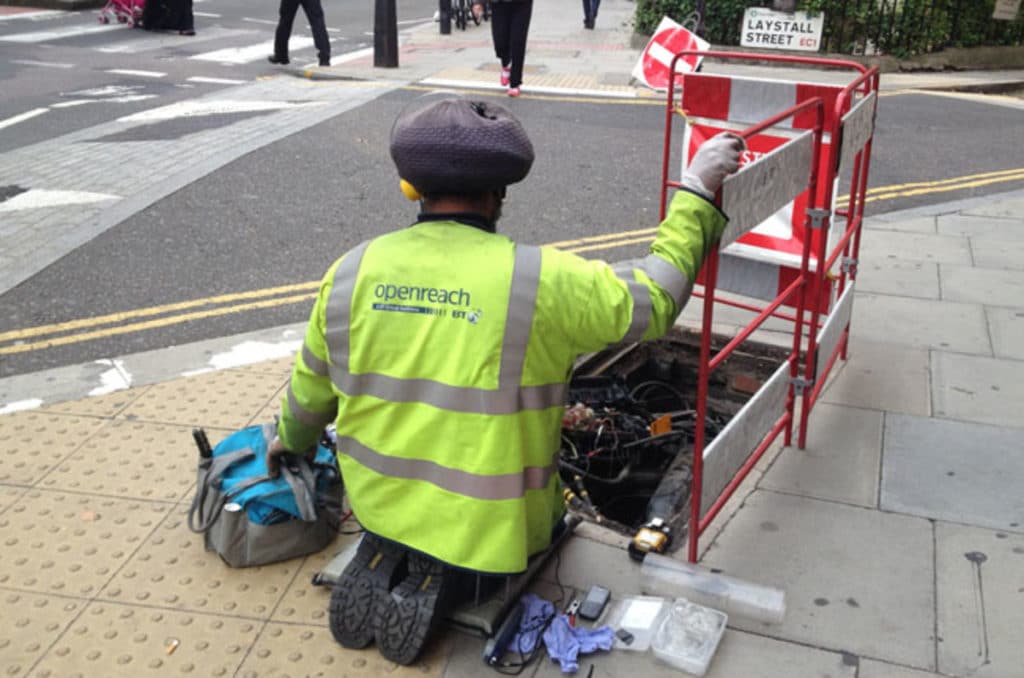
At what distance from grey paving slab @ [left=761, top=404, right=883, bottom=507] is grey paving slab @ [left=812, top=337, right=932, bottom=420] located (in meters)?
0.14

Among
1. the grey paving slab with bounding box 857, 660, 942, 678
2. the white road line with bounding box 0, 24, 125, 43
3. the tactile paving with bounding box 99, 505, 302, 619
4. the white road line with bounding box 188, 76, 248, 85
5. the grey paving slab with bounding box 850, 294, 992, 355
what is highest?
the white road line with bounding box 0, 24, 125, 43

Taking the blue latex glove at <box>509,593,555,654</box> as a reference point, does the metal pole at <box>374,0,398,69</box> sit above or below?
above

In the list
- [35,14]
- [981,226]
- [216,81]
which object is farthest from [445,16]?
[981,226]

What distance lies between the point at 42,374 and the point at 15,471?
3.63 ft

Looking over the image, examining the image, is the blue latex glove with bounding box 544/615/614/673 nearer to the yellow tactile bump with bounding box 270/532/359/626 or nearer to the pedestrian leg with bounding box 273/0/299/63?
the yellow tactile bump with bounding box 270/532/359/626

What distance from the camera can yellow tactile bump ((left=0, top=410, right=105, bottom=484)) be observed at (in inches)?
159

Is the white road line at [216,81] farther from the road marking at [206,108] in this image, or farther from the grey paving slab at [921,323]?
the grey paving slab at [921,323]

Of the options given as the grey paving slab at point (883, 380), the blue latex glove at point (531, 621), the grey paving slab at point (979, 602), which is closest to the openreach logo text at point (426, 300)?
the blue latex glove at point (531, 621)

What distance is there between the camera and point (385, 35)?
14.5 metres

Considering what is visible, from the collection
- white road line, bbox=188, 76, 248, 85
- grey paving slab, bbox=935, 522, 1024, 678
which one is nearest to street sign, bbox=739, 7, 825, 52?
white road line, bbox=188, 76, 248, 85

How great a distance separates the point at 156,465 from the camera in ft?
13.4

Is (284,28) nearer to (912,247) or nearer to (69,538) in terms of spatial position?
(912,247)

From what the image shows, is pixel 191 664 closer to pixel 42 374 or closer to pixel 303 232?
pixel 42 374

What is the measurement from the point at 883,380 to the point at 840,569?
5.79ft
